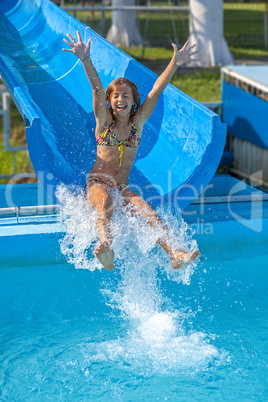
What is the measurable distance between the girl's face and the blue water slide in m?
0.36

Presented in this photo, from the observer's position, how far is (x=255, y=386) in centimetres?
232

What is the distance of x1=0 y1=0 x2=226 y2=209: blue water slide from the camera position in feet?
9.37

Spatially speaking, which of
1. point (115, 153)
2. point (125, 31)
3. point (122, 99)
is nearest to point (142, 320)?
point (115, 153)

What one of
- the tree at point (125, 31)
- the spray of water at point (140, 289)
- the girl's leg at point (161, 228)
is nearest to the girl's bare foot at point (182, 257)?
the girl's leg at point (161, 228)

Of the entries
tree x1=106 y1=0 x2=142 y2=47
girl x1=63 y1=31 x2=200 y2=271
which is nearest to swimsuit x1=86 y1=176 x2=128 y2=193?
girl x1=63 y1=31 x2=200 y2=271

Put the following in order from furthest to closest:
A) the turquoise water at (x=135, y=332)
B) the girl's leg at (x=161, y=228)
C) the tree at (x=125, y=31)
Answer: the tree at (x=125, y=31) → the girl's leg at (x=161, y=228) → the turquoise water at (x=135, y=332)

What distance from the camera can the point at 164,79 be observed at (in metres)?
2.94

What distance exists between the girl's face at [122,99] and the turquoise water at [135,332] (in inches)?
31.5

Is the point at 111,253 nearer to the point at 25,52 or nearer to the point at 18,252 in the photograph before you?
the point at 18,252

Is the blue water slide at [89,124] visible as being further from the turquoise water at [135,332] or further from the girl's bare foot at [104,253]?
the girl's bare foot at [104,253]

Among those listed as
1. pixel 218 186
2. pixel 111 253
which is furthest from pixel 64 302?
pixel 218 186

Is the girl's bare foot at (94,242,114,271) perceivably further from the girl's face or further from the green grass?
the green grass

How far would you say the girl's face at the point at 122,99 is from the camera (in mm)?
2971

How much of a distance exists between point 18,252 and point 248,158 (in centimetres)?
267
